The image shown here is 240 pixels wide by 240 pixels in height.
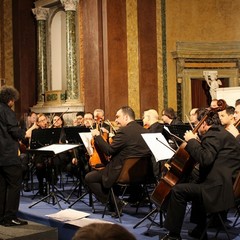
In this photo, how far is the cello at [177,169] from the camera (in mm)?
4729

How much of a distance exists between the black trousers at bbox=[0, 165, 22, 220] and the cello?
5.22 feet

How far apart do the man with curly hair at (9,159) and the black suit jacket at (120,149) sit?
1033 mm

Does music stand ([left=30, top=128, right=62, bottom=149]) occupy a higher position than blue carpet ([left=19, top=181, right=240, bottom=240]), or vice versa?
music stand ([left=30, top=128, right=62, bottom=149])

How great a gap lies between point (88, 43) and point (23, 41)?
2851 mm

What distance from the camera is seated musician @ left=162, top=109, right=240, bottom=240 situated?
4.58 m

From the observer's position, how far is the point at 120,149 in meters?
6.03

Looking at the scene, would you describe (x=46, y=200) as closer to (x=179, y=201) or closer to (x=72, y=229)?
(x=72, y=229)

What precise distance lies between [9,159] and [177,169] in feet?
6.15

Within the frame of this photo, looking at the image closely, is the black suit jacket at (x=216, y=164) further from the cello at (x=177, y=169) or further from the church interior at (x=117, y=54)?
the church interior at (x=117, y=54)

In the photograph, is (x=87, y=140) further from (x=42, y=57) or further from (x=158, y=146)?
(x=42, y=57)

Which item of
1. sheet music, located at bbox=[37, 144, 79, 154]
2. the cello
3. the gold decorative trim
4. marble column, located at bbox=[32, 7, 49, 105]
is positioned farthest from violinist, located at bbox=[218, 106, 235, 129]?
marble column, located at bbox=[32, 7, 49, 105]

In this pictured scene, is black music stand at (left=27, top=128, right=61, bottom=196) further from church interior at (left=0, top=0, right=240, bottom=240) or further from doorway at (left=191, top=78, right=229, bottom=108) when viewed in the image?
doorway at (left=191, top=78, right=229, bottom=108)

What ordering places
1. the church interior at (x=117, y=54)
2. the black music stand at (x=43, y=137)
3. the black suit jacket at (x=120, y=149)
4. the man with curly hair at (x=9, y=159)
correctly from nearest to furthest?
the man with curly hair at (x=9, y=159), the black suit jacket at (x=120, y=149), the black music stand at (x=43, y=137), the church interior at (x=117, y=54)

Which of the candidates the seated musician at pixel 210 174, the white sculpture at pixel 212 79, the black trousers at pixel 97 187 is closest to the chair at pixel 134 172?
the black trousers at pixel 97 187
